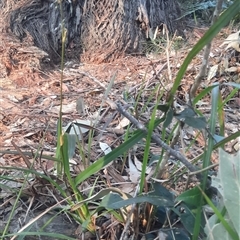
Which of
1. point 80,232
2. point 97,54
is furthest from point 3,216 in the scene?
point 97,54

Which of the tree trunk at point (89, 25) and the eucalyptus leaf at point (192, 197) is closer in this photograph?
the eucalyptus leaf at point (192, 197)

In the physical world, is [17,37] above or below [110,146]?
above

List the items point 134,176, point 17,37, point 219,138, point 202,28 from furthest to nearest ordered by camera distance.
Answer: point 202,28, point 17,37, point 134,176, point 219,138

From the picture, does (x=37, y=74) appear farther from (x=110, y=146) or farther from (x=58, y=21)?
(x=110, y=146)

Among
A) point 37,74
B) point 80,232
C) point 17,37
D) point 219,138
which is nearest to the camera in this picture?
point 219,138

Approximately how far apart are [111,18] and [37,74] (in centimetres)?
68

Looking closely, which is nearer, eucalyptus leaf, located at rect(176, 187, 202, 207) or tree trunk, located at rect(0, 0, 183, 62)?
eucalyptus leaf, located at rect(176, 187, 202, 207)

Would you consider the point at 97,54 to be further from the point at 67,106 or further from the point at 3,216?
the point at 3,216

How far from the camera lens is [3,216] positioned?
1.08 metres

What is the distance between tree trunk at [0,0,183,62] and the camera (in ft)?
7.92

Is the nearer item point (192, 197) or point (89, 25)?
point (192, 197)

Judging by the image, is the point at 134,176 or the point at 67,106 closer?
the point at 134,176

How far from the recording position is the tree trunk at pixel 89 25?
2.41m

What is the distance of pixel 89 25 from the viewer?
2533 millimetres
